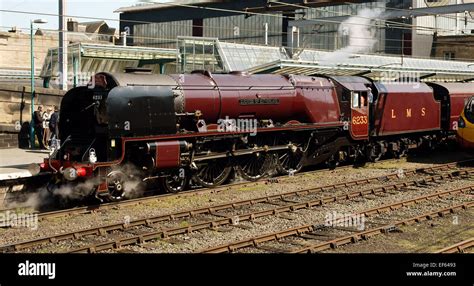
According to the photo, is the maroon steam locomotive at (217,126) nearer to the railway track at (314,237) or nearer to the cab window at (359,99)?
the cab window at (359,99)

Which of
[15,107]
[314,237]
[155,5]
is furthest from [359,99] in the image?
[155,5]

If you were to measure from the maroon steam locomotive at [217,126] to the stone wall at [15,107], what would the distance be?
791cm

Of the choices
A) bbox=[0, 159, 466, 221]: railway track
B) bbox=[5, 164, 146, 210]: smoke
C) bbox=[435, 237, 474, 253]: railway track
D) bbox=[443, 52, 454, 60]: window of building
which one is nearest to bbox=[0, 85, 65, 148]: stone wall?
bbox=[5, 164, 146, 210]: smoke

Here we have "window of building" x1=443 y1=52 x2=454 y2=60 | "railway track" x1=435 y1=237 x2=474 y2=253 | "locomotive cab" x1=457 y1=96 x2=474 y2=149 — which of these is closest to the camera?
"railway track" x1=435 y1=237 x2=474 y2=253

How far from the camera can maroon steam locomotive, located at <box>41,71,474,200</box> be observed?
13656 millimetres

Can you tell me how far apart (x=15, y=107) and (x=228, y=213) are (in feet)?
42.0

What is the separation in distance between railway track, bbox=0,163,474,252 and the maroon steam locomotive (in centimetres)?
200

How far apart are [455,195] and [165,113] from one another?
7.57 m

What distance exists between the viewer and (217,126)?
1580 centimetres

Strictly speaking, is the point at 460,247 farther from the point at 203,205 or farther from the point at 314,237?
the point at 203,205

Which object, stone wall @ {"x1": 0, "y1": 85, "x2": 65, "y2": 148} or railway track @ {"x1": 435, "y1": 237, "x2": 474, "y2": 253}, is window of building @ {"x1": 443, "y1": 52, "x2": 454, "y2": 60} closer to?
stone wall @ {"x1": 0, "y1": 85, "x2": 65, "y2": 148}

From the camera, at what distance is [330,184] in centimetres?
1658

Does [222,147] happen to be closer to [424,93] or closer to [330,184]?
[330,184]

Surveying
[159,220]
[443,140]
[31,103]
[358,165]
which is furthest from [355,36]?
[159,220]
